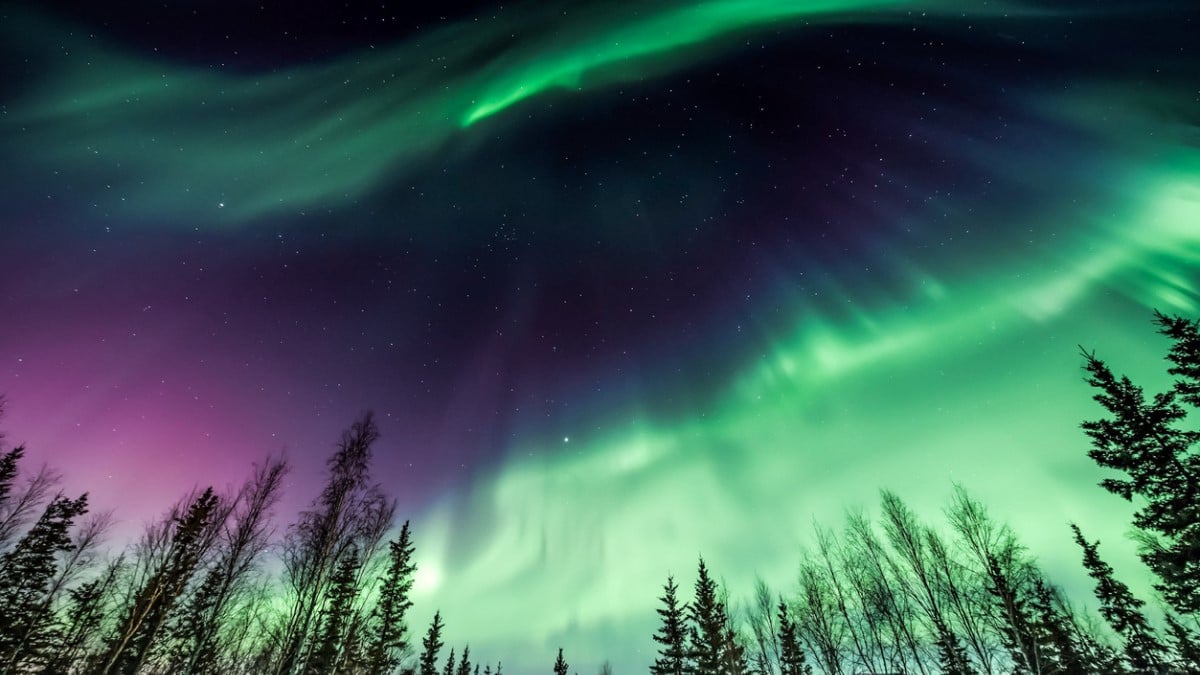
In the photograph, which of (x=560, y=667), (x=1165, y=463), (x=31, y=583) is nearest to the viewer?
(x=1165, y=463)

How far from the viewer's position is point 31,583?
26.8m

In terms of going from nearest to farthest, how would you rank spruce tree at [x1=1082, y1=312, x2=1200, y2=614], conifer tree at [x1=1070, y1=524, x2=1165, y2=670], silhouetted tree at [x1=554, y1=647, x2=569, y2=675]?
spruce tree at [x1=1082, y1=312, x2=1200, y2=614] → conifer tree at [x1=1070, y1=524, x2=1165, y2=670] → silhouetted tree at [x1=554, y1=647, x2=569, y2=675]

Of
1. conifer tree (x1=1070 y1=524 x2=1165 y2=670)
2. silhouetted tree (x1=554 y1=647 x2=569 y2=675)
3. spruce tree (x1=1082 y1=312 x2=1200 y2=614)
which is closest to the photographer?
spruce tree (x1=1082 y1=312 x2=1200 y2=614)

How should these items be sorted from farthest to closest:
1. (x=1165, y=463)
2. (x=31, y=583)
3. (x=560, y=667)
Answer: (x=560, y=667) < (x=31, y=583) < (x=1165, y=463)

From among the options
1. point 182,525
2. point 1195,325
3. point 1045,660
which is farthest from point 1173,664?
point 182,525

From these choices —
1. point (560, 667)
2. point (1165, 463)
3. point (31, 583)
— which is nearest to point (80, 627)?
point (31, 583)

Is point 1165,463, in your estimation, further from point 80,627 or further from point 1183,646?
point 80,627

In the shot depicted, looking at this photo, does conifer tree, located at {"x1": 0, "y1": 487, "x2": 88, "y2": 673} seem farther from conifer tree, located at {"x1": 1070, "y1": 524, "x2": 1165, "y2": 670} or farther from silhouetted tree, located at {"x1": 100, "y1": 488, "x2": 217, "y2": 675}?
conifer tree, located at {"x1": 1070, "y1": 524, "x2": 1165, "y2": 670}

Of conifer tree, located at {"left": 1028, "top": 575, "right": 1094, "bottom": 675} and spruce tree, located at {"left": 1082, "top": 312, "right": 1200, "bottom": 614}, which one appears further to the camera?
conifer tree, located at {"left": 1028, "top": 575, "right": 1094, "bottom": 675}

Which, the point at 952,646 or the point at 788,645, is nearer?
the point at 952,646

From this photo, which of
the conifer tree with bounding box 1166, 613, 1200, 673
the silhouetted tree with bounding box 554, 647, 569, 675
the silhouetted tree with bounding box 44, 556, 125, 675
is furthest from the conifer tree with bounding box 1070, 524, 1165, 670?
the silhouetted tree with bounding box 44, 556, 125, 675

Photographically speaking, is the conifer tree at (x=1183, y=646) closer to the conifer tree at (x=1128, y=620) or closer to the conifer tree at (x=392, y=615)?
the conifer tree at (x=1128, y=620)

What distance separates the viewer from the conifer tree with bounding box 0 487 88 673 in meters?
24.4

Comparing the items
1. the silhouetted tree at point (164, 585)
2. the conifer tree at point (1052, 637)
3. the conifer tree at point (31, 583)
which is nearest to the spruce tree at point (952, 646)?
the conifer tree at point (1052, 637)
